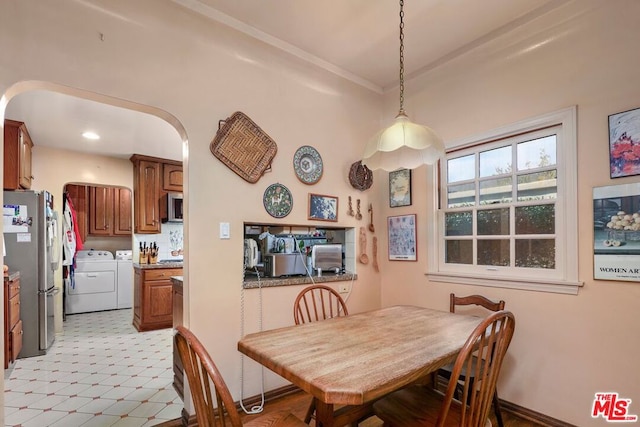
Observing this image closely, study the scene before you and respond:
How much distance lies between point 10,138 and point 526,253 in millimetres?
4701

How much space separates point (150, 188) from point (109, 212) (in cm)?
204

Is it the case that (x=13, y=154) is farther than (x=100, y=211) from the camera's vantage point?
No

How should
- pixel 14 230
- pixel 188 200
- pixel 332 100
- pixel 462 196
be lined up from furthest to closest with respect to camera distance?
pixel 14 230 → pixel 332 100 → pixel 462 196 → pixel 188 200

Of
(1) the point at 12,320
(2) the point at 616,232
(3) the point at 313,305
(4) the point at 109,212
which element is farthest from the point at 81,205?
(2) the point at 616,232

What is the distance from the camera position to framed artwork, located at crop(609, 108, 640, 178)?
67.6 inches

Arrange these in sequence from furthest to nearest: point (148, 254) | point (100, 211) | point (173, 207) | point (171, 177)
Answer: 1. point (100, 211)
2. point (171, 177)
3. point (173, 207)
4. point (148, 254)

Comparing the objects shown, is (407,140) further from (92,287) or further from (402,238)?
(92,287)

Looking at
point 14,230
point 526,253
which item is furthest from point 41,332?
point 526,253

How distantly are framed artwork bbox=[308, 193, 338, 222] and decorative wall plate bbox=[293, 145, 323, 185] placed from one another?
15cm

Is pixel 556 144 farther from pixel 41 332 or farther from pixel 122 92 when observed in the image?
pixel 41 332

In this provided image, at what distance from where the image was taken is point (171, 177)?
478cm

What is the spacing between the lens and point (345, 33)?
233cm

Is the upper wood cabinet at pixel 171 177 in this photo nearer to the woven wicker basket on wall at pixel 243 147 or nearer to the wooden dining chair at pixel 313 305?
the woven wicker basket on wall at pixel 243 147

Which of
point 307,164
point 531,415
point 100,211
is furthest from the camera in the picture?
point 100,211
